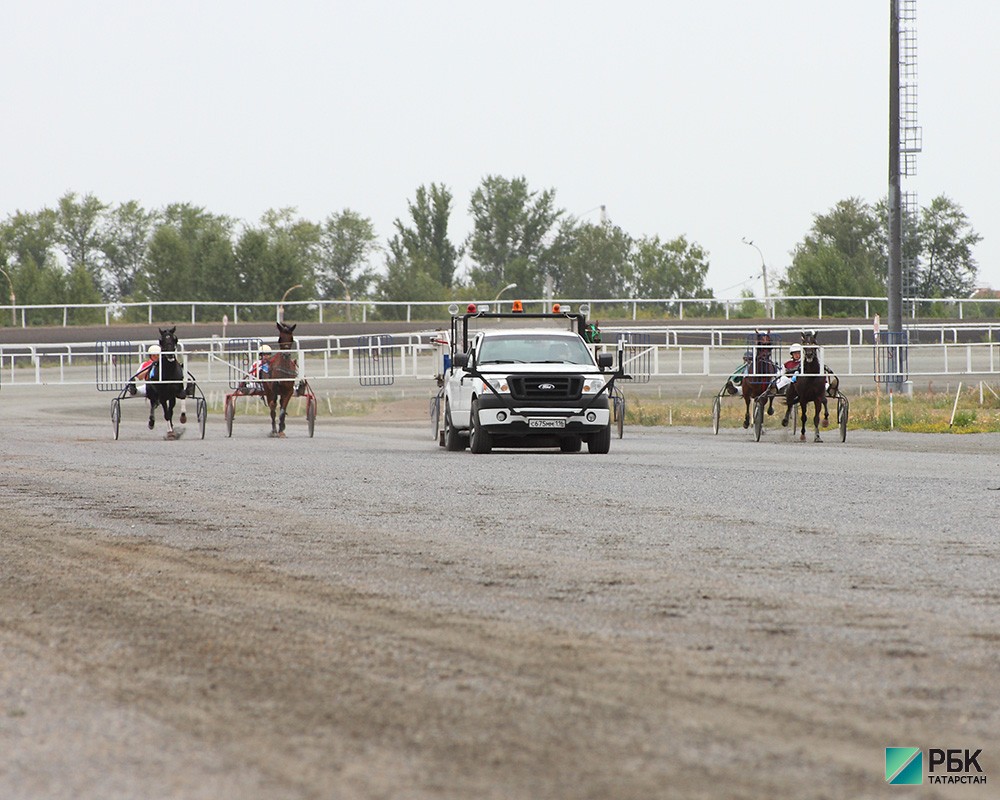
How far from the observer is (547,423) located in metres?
21.8

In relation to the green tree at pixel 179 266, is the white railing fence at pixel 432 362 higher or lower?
lower

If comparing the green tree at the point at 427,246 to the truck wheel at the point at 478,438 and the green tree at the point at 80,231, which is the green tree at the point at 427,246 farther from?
the truck wheel at the point at 478,438

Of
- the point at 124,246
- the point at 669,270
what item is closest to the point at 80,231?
the point at 124,246

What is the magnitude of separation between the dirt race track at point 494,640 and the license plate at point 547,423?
6352 mm

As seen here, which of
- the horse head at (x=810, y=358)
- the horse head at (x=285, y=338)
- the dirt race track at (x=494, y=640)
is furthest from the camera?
the horse head at (x=285, y=338)


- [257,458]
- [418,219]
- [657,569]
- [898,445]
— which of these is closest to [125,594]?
[657,569]

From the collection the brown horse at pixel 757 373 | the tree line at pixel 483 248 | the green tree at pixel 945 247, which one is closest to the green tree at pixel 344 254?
the tree line at pixel 483 248

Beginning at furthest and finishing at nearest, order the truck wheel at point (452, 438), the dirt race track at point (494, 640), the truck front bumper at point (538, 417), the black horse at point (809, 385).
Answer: the black horse at point (809, 385) < the truck wheel at point (452, 438) < the truck front bumper at point (538, 417) < the dirt race track at point (494, 640)

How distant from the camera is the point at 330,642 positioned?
23.7 feet

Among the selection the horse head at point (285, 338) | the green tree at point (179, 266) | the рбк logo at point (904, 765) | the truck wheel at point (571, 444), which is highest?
the green tree at point (179, 266)

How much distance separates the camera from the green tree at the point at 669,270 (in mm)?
132125

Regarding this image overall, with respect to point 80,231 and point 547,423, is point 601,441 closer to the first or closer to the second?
point 547,423

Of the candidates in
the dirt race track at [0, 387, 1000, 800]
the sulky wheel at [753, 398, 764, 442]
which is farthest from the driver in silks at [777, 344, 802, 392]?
the dirt race track at [0, 387, 1000, 800]

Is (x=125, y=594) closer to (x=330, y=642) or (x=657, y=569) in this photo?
(x=330, y=642)
